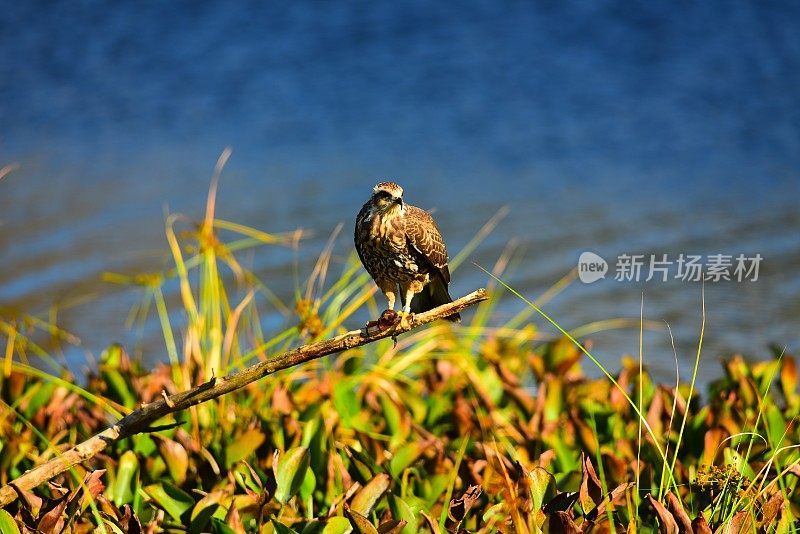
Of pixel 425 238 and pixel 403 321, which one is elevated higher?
pixel 425 238

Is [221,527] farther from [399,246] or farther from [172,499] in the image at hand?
[399,246]

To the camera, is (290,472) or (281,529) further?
(290,472)

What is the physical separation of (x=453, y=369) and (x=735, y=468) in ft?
5.09

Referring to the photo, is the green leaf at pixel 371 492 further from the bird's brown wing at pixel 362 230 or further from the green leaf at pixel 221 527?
the bird's brown wing at pixel 362 230

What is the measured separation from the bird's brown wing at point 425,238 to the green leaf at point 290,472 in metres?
0.66

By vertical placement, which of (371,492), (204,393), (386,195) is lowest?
(371,492)

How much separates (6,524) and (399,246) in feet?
3.98

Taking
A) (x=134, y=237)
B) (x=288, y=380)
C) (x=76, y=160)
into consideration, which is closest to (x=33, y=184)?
(x=76, y=160)

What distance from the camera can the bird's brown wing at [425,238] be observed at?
278 cm

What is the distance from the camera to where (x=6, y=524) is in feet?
7.27

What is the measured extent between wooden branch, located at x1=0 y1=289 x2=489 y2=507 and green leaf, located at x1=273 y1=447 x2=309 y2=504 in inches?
11.2
